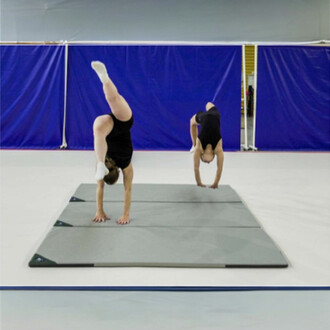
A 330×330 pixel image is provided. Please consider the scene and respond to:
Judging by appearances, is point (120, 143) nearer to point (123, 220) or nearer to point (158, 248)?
point (123, 220)

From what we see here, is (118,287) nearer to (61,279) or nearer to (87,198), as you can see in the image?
(61,279)

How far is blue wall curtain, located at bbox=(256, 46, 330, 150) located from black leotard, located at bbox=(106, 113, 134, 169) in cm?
488

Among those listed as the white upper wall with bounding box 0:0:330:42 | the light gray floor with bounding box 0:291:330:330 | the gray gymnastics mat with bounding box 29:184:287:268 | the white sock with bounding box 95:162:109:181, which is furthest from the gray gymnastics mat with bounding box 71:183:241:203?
the white upper wall with bounding box 0:0:330:42

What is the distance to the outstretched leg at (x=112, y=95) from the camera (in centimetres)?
270

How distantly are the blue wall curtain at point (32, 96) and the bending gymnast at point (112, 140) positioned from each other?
4.65 metres

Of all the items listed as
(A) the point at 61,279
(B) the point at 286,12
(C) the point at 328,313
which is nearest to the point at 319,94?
(B) the point at 286,12

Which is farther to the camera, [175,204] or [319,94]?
[319,94]

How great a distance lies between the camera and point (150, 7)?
30.7ft

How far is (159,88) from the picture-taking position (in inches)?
288

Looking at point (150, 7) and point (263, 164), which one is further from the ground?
point (150, 7)

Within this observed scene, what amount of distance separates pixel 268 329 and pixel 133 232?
1.42 m

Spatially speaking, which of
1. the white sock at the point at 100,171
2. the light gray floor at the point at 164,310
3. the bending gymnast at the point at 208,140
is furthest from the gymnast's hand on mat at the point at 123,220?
the bending gymnast at the point at 208,140

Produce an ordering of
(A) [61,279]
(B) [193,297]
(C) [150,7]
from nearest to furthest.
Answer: (B) [193,297], (A) [61,279], (C) [150,7]

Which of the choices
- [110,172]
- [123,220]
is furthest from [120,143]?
[123,220]
